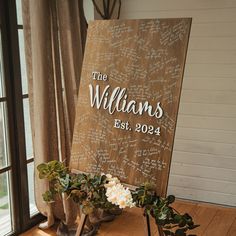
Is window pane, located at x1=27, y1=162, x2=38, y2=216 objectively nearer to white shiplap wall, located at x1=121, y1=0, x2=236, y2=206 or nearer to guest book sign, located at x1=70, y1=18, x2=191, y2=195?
guest book sign, located at x1=70, y1=18, x2=191, y2=195

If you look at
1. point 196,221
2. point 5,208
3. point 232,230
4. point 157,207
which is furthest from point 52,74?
point 232,230

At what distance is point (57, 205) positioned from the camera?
274 centimetres

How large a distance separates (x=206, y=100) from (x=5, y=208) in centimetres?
183

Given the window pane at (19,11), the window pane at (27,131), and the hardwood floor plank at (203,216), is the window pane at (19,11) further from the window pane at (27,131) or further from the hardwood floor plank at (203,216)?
the hardwood floor plank at (203,216)

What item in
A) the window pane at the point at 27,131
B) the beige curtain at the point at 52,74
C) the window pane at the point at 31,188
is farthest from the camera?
the window pane at the point at 31,188

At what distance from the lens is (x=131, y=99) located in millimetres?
1919

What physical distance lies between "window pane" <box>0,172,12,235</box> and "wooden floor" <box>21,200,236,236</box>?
0.47 ft

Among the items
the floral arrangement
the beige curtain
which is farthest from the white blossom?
the beige curtain

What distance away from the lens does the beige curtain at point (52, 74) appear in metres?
2.37

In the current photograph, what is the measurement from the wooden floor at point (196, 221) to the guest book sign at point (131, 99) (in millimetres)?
853

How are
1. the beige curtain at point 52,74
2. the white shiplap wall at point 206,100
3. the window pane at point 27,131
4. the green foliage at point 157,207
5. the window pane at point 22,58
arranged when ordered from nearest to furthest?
the green foliage at point 157,207 < the beige curtain at point 52,74 < the window pane at point 22,58 < the window pane at point 27,131 < the white shiplap wall at point 206,100

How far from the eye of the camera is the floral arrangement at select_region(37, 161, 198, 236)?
1757mm

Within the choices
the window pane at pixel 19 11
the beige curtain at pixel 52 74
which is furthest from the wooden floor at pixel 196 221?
the window pane at pixel 19 11

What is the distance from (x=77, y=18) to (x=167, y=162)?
1298 mm
